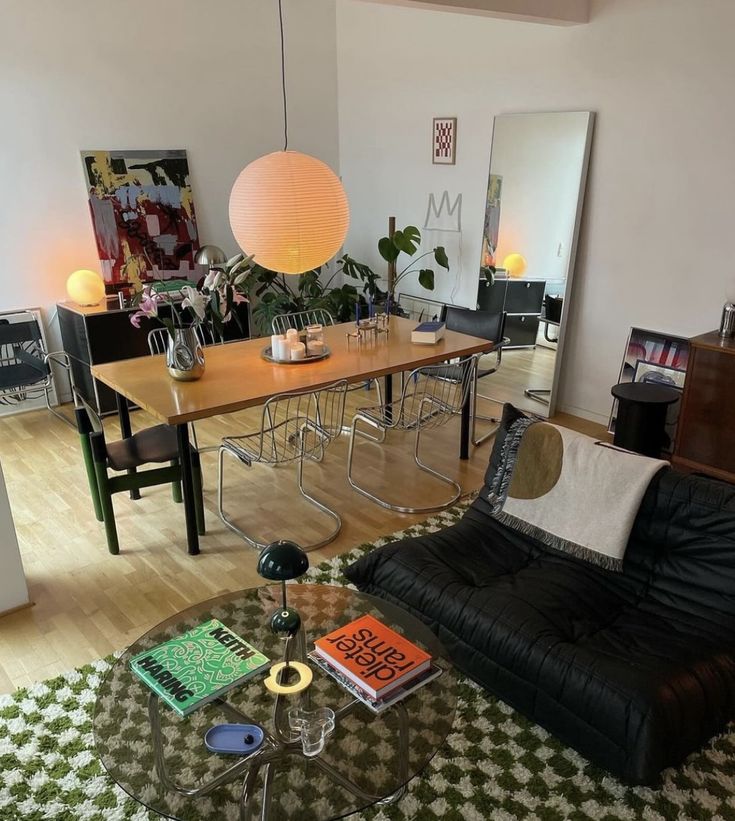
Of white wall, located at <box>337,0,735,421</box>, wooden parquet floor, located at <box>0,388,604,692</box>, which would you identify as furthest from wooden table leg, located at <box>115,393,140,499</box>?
white wall, located at <box>337,0,735,421</box>

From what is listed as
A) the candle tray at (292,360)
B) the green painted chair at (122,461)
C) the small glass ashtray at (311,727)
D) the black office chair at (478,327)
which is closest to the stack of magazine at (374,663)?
the small glass ashtray at (311,727)

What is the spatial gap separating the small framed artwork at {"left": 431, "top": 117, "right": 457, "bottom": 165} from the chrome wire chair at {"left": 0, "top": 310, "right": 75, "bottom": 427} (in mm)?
3314

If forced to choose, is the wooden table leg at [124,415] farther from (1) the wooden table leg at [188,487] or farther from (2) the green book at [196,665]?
(2) the green book at [196,665]

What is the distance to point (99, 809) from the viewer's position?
2121mm

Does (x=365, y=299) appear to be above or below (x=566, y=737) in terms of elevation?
above

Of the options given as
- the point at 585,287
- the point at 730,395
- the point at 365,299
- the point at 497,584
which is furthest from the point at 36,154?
the point at 730,395

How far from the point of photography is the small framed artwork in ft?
18.4

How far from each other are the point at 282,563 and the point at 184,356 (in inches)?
80.9

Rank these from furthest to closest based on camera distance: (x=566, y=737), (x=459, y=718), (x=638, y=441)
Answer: (x=638, y=441) < (x=459, y=718) < (x=566, y=737)

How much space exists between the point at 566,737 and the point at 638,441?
2.46 meters

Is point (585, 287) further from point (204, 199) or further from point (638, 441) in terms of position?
point (204, 199)

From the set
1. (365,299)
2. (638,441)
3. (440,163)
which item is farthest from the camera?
(365,299)

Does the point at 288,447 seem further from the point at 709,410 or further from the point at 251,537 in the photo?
the point at 709,410

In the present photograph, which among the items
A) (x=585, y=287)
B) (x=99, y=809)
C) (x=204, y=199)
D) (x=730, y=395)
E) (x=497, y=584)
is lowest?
(x=99, y=809)
